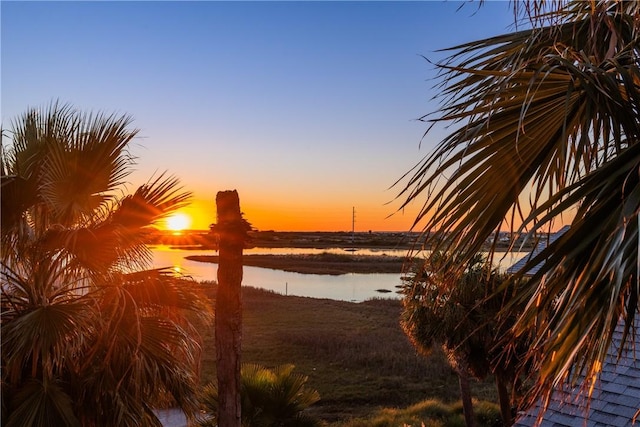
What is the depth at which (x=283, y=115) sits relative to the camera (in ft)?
35.5

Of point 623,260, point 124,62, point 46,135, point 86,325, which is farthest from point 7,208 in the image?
point 623,260

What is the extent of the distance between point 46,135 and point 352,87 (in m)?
5.77

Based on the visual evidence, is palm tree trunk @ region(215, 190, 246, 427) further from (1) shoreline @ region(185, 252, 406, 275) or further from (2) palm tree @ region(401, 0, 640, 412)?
(1) shoreline @ region(185, 252, 406, 275)

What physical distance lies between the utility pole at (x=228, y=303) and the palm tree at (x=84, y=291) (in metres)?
0.29

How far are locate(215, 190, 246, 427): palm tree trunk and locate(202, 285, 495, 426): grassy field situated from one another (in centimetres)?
708

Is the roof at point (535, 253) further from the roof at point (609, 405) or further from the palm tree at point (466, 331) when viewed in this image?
the roof at point (609, 405)

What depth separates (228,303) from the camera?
189 inches

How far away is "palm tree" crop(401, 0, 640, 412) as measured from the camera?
58.9 inches

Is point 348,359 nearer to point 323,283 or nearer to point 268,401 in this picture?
point 268,401

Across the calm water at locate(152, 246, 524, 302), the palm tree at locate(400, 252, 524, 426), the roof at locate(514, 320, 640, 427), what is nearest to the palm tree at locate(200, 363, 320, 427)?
the roof at locate(514, 320, 640, 427)

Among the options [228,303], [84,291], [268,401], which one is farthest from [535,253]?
[84,291]

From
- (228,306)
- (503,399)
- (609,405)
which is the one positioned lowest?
(503,399)

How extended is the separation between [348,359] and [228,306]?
13845 mm

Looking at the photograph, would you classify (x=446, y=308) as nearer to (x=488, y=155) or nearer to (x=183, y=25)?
(x=183, y=25)
